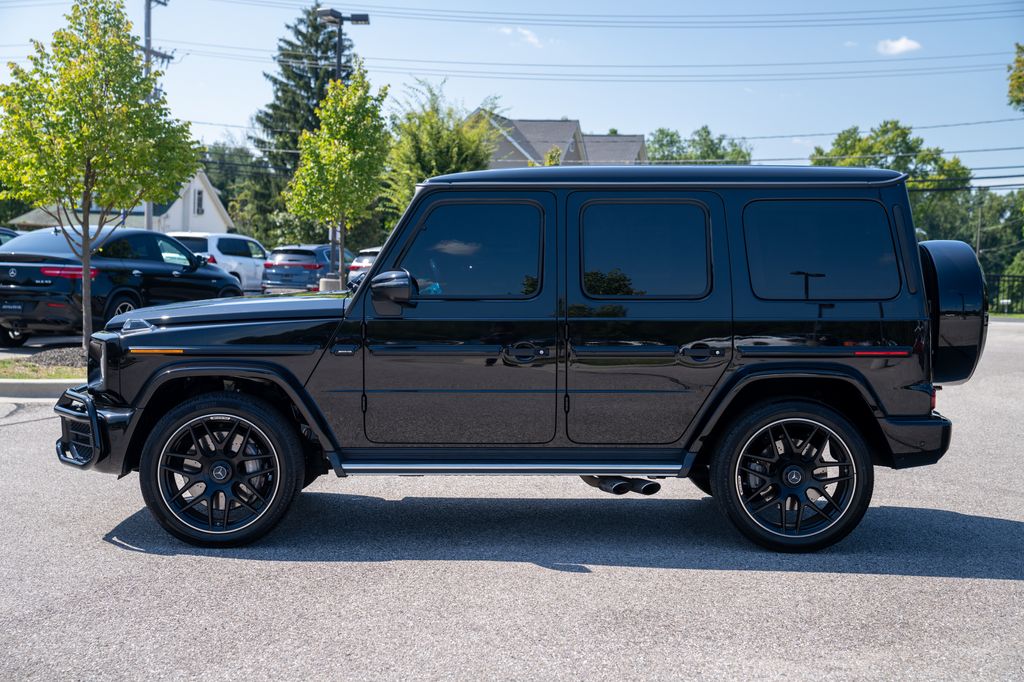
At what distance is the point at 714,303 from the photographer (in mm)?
5312

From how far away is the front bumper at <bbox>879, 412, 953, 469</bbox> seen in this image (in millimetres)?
5273

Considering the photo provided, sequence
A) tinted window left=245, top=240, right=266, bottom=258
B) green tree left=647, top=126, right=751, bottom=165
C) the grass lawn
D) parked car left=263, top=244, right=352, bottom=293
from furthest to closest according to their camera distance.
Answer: green tree left=647, top=126, right=751, bottom=165 < tinted window left=245, top=240, right=266, bottom=258 < parked car left=263, top=244, right=352, bottom=293 < the grass lawn

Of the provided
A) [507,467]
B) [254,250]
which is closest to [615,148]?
[254,250]

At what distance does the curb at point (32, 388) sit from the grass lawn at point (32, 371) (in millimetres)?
470

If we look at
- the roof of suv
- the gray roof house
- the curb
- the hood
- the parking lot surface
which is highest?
the gray roof house

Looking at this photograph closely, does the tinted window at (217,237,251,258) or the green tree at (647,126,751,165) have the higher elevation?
the green tree at (647,126,751,165)

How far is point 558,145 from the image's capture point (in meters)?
52.7

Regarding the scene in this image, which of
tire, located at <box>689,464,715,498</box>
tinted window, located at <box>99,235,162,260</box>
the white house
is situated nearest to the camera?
tire, located at <box>689,464,715,498</box>

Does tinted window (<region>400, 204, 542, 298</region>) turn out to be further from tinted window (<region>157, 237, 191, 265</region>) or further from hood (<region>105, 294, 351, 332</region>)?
tinted window (<region>157, 237, 191, 265</region>)

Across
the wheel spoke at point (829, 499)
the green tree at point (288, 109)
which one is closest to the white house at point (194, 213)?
the green tree at point (288, 109)

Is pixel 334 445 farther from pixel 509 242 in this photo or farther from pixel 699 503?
pixel 699 503

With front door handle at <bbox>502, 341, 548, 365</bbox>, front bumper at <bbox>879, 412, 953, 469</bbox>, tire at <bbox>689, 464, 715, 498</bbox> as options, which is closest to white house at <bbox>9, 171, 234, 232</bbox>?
tire at <bbox>689, 464, 715, 498</bbox>

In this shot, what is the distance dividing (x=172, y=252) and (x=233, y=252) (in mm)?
11395

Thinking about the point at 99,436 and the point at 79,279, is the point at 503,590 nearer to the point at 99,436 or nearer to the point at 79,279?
the point at 99,436
